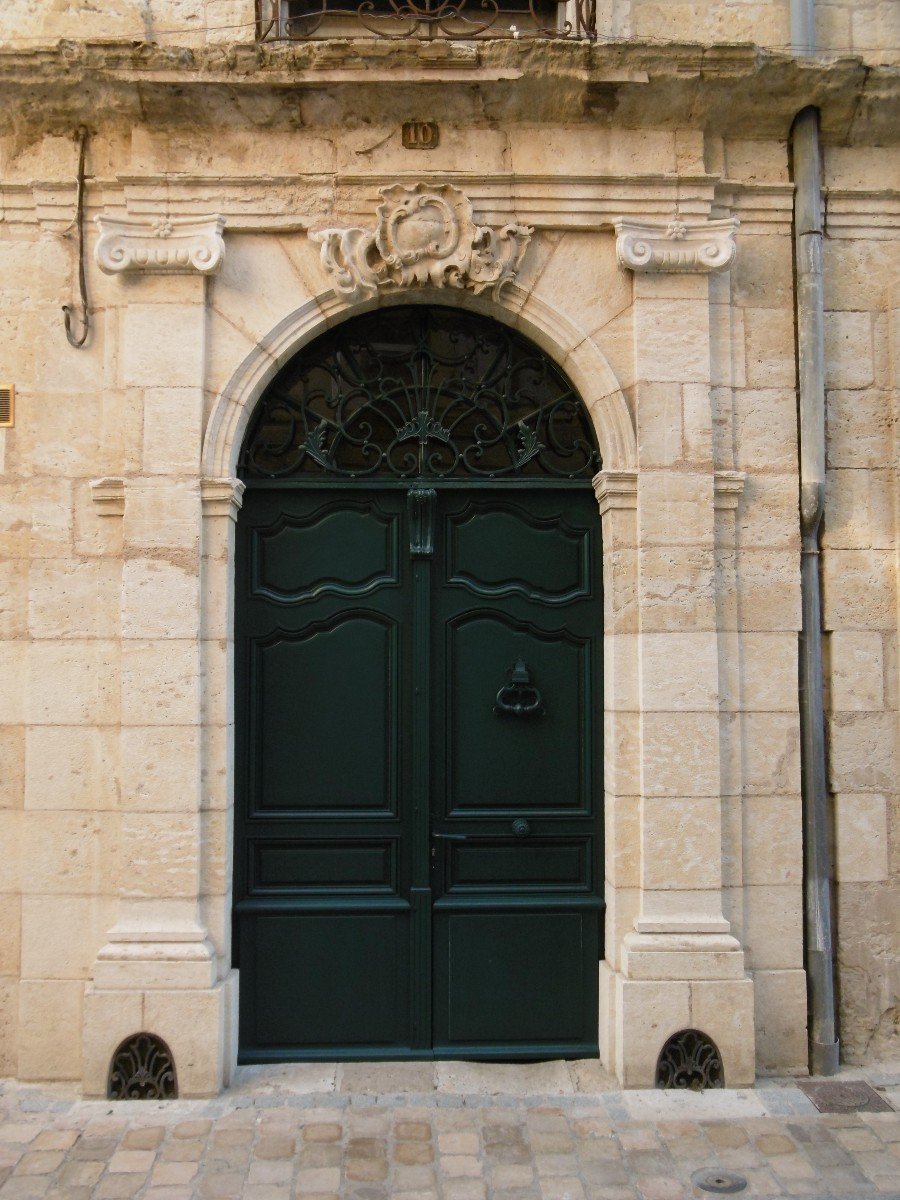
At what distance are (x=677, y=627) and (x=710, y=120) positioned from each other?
2.38 metres

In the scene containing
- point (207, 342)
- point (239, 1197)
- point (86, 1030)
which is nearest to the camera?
point (239, 1197)

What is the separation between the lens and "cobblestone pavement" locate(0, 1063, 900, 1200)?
382cm

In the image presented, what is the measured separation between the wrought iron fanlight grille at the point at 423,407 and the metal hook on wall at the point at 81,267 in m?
0.87

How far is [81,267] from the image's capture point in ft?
15.8

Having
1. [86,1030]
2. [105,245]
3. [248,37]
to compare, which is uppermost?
[248,37]

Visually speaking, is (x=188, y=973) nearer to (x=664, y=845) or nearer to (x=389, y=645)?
(x=389, y=645)

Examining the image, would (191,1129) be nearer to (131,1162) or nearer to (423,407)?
(131,1162)

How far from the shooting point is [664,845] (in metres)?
4.68

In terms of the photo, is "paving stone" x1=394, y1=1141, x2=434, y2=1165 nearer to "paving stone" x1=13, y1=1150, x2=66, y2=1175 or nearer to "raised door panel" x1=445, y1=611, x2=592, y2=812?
"paving stone" x1=13, y1=1150, x2=66, y2=1175

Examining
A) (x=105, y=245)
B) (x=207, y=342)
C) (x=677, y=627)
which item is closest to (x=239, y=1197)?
(x=677, y=627)

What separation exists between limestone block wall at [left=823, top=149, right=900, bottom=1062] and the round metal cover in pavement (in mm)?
1199

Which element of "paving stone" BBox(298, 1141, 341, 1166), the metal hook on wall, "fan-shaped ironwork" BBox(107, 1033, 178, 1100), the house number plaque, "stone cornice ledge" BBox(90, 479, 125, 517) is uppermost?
the house number plaque

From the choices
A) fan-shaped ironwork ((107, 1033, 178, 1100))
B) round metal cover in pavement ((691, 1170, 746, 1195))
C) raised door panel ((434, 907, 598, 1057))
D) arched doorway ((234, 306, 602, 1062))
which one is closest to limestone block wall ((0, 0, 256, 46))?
arched doorway ((234, 306, 602, 1062))

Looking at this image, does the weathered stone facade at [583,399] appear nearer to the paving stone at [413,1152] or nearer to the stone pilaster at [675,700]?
the stone pilaster at [675,700]
